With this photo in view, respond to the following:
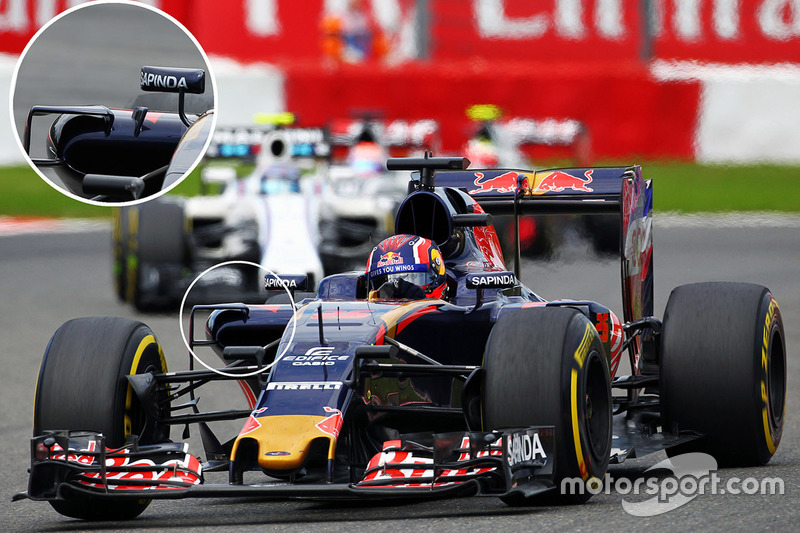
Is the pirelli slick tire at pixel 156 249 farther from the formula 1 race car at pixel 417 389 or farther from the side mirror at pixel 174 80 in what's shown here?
the side mirror at pixel 174 80

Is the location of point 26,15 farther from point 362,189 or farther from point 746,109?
point 746,109

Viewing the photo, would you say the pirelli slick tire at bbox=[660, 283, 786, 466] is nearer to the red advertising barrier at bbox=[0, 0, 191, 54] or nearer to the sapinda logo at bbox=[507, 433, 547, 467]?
the sapinda logo at bbox=[507, 433, 547, 467]

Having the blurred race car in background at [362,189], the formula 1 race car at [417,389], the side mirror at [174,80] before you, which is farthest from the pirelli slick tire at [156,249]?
the side mirror at [174,80]

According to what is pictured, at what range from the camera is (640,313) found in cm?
932

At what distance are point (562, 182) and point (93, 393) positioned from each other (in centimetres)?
364

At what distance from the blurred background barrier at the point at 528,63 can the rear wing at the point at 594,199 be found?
15907 millimetres

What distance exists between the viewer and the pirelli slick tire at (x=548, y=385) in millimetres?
6414

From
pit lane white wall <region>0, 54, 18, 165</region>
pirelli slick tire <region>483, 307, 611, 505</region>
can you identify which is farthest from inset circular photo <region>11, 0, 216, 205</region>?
pit lane white wall <region>0, 54, 18, 165</region>

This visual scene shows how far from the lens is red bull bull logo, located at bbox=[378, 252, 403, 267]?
771cm

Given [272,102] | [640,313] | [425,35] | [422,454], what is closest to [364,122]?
[272,102]

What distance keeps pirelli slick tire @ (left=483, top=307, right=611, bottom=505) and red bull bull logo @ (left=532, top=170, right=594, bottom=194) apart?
257 cm

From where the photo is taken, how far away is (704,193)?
24562 mm

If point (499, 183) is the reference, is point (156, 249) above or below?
below

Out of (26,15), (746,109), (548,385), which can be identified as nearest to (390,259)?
(548,385)
